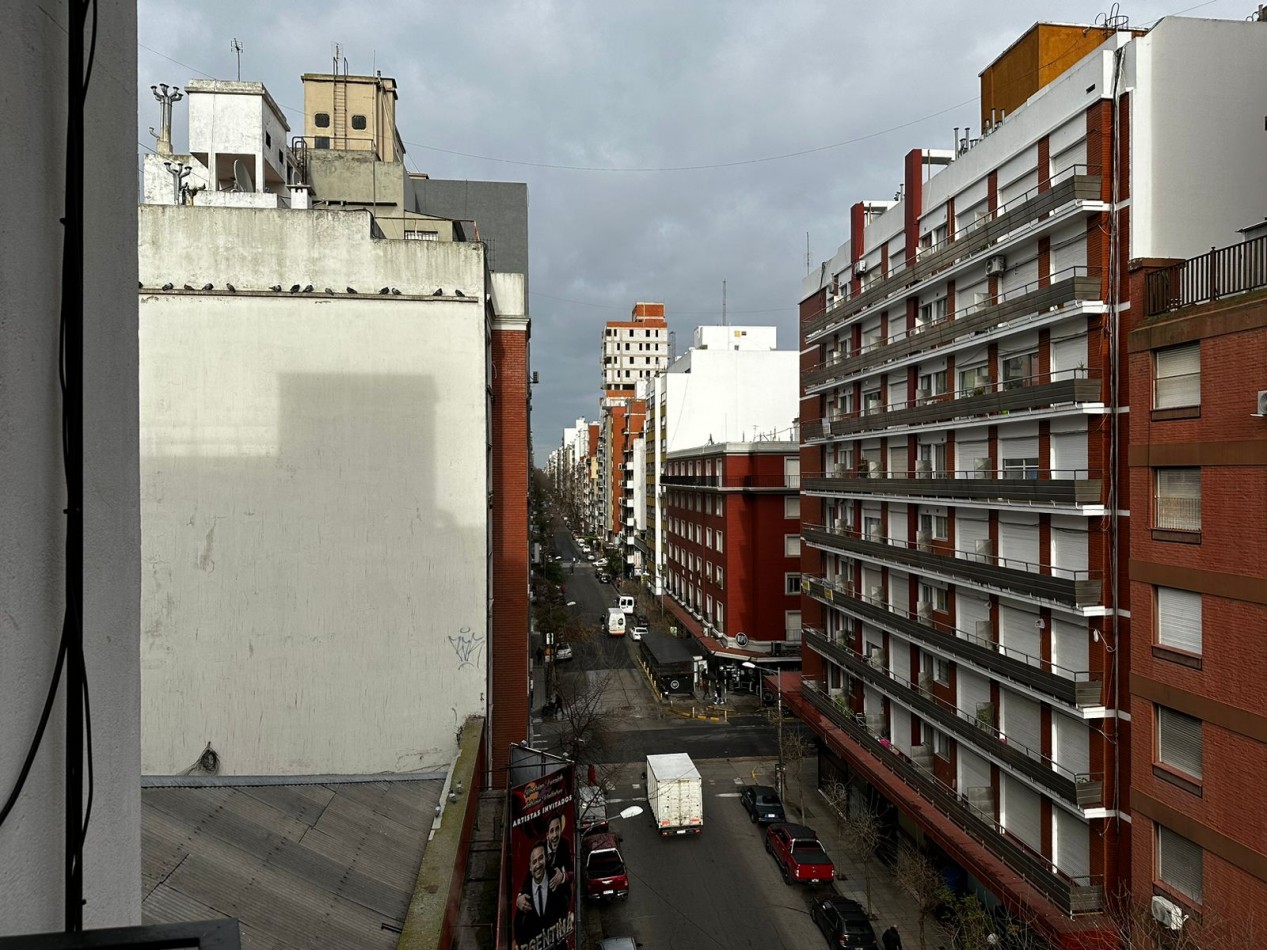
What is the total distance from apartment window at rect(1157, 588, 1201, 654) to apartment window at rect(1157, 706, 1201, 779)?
124cm

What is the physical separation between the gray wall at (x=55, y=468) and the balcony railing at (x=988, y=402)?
17.5m

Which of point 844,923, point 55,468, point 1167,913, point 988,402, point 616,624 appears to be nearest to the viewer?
point 55,468

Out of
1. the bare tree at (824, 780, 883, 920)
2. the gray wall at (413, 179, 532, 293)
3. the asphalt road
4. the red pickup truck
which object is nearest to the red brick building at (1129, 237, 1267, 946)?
the bare tree at (824, 780, 883, 920)

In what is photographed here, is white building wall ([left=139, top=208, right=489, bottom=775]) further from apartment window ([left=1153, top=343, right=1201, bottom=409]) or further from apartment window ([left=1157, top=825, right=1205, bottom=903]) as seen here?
apartment window ([left=1157, top=825, right=1205, bottom=903])

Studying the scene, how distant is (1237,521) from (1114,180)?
23.8 feet

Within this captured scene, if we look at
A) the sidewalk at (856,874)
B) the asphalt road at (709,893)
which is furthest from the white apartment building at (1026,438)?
the asphalt road at (709,893)

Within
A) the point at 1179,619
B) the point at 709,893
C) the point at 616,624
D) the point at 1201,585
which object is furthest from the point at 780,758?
the point at 616,624

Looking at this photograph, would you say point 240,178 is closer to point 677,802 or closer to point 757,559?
point 677,802

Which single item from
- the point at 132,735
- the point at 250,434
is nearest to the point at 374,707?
the point at 250,434

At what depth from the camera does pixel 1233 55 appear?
16500 millimetres

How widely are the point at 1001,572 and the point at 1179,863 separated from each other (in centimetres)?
658

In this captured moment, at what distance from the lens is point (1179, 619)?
589 inches

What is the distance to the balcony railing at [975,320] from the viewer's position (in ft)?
55.3

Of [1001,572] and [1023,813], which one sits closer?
[1001,572]
